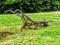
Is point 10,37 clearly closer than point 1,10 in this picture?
Yes

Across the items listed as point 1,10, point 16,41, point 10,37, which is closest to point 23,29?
point 10,37

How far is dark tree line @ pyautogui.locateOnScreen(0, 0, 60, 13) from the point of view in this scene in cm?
3319

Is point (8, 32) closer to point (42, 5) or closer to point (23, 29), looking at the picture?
point (23, 29)

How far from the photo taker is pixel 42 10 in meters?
33.9

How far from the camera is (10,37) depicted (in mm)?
15445

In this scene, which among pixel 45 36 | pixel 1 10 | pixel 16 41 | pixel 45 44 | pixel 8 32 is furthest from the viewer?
pixel 1 10

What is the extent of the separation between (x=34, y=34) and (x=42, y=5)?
18.9 meters

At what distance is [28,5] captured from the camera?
33.5 meters

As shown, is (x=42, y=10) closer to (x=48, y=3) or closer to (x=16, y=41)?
(x=48, y=3)

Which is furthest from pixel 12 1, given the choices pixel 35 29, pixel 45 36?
pixel 45 36

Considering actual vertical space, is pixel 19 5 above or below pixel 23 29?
below

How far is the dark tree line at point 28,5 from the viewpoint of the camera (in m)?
33.2

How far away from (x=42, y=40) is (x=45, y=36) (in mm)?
1094

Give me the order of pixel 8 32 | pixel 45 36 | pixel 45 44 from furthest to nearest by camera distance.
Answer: pixel 8 32 < pixel 45 36 < pixel 45 44
